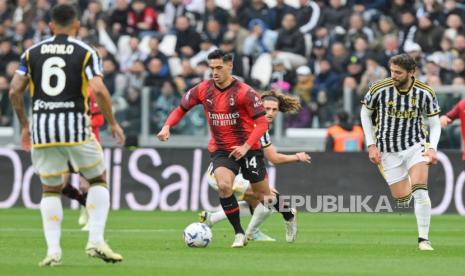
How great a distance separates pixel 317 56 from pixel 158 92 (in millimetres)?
3661

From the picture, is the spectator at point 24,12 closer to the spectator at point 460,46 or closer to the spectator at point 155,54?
the spectator at point 155,54

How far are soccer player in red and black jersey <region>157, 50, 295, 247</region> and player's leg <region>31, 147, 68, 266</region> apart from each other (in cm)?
289

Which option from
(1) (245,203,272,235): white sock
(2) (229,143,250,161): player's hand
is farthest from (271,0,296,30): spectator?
(2) (229,143,250,161): player's hand

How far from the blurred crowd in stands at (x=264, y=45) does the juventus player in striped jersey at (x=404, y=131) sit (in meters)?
8.98

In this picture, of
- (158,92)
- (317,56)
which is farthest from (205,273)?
(317,56)

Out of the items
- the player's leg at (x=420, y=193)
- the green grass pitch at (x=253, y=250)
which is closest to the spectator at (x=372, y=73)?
the green grass pitch at (x=253, y=250)

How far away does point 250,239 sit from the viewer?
15.3m

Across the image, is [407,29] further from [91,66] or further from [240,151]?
[91,66]

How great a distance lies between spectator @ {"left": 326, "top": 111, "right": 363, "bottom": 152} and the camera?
23.1 m

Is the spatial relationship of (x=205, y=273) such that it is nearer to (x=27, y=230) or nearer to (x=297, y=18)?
(x=27, y=230)

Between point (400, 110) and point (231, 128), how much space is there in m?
1.97

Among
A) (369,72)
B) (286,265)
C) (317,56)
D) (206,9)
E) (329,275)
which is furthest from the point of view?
(206,9)

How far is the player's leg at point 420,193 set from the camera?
13766 mm

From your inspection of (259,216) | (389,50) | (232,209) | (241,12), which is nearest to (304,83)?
(389,50)
